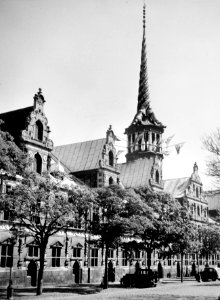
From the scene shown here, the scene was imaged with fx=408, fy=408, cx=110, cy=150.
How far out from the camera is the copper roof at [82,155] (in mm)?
52719

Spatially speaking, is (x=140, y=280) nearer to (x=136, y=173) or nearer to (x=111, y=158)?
(x=111, y=158)

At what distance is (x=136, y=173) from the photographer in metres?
64.9

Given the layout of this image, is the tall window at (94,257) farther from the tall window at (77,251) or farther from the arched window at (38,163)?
the arched window at (38,163)

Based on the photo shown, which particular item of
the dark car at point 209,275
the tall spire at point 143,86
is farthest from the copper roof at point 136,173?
the tall spire at point 143,86

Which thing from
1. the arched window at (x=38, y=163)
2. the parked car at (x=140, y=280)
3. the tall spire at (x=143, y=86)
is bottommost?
the parked car at (x=140, y=280)

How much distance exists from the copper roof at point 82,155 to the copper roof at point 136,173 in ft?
35.7

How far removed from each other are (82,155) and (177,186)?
25911 millimetres

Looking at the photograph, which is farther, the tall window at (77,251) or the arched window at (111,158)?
the arched window at (111,158)

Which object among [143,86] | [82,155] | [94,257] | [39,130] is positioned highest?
[143,86]

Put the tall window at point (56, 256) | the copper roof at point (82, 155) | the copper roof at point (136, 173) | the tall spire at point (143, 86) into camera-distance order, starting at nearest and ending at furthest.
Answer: the tall window at point (56, 256)
the copper roof at point (82, 155)
the copper roof at point (136, 173)
the tall spire at point (143, 86)

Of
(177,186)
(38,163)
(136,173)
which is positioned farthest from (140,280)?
(177,186)

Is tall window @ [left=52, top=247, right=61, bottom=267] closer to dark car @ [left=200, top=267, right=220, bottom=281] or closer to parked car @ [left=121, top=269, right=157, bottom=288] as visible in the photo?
parked car @ [left=121, top=269, right=157, bottom=288]

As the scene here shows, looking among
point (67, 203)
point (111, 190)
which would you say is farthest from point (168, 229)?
point (67, 203)

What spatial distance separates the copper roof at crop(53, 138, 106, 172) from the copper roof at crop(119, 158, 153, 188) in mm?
10870
